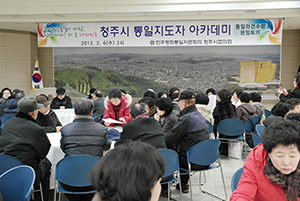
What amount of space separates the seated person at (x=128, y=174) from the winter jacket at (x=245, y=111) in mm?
5040

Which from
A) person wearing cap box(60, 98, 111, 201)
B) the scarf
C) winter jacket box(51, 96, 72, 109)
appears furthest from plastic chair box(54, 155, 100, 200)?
winter jacket box(51, 96, 72, 109)

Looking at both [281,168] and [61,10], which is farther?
[61,10]

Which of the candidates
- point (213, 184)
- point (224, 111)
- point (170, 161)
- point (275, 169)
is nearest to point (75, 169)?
point (170, 161)

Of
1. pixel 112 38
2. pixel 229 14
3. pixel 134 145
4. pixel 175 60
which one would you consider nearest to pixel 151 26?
pixel 112 38

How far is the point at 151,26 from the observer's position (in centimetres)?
764

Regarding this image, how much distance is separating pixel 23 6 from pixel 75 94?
13.7 ft

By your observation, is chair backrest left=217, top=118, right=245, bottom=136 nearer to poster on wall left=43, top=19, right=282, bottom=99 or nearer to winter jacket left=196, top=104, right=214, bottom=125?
winter jacket left=196, top=104, right=214, bottom=125

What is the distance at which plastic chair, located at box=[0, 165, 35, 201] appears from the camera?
2.15m

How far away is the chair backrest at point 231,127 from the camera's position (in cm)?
515

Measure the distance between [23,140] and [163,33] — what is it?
18.4 feet

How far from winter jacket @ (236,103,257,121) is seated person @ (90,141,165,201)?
5.04 meters

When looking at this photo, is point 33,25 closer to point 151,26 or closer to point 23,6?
point 23,6

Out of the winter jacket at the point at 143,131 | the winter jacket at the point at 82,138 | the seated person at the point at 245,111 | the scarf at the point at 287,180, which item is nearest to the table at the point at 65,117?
the winter jacket at the point at 82,138

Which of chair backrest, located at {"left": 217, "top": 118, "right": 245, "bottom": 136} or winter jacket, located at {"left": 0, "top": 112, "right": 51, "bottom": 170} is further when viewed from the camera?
chair backrest, located at {"left": 217, "top": 118, "right": 245, "bottom": 136}
